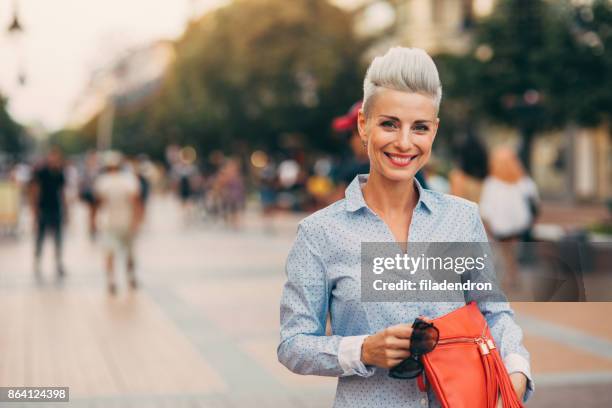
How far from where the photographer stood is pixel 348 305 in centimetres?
218

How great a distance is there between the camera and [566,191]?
106 feet

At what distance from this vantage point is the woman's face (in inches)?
85.3

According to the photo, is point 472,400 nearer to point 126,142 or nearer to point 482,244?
point 482,244

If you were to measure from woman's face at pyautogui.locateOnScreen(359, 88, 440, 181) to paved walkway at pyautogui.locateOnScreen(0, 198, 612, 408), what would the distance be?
1.65 feet

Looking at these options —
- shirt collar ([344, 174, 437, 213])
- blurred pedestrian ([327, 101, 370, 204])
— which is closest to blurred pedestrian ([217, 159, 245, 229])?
blurred pedestrian ([327, 101, 370, 204])

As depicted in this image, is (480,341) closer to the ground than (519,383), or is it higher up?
higher up

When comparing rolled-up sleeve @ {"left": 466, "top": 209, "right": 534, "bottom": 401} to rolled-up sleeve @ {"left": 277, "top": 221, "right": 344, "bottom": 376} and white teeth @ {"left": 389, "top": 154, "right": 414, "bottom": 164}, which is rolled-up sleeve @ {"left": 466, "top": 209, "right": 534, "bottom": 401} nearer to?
white teeth @ {"left": 389, "top": 154, "right": 414, "bottom": 164}

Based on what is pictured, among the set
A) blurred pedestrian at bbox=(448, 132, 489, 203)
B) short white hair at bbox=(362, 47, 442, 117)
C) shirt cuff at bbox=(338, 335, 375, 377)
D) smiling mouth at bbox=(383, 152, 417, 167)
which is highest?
short white hair at bbox=(362, 47, 442, 117)

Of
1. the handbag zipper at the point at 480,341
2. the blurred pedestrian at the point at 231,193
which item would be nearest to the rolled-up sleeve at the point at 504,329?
the handbag zipper at the point at 480,341

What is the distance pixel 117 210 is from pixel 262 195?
12802 millimetres

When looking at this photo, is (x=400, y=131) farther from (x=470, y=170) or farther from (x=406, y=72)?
(x=470, y=170)

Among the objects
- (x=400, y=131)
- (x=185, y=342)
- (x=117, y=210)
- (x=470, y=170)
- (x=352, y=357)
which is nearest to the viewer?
(x=352, y=357)

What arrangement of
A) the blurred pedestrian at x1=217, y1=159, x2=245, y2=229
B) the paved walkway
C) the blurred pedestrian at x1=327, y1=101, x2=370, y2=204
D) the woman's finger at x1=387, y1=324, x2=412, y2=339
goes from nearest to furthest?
1. the woman's finger at x1=387, y1=324, x2=412, y2=339
2. the blurred pedestrian at x1=327, y1=101, x2=370, y2=204
3. the paved walkway
4. the blurred pedestrian at x1=217, y1=159, x2=245, y2=229

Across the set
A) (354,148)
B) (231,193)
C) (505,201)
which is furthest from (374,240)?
(231,193)
